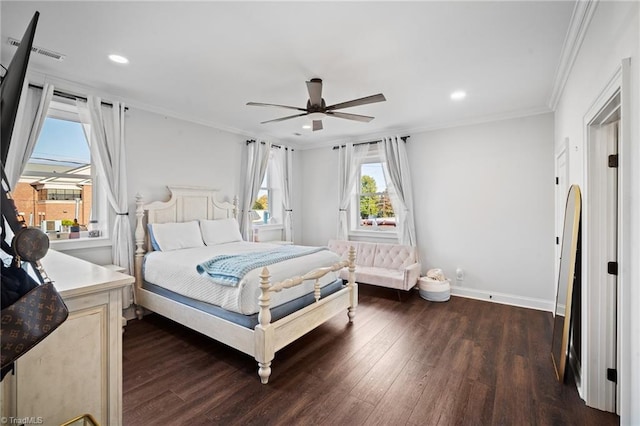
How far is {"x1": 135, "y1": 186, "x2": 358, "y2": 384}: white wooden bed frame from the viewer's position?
2.30 metres

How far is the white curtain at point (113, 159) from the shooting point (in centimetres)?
322

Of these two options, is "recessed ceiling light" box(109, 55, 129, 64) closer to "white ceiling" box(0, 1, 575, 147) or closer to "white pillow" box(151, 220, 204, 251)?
"white ceiling" box(0, 1, 575, 147)

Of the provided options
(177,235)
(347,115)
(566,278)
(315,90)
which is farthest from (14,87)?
(566,278)

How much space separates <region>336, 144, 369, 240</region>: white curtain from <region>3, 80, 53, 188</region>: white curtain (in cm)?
407

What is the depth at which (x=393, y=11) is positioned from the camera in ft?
6.47

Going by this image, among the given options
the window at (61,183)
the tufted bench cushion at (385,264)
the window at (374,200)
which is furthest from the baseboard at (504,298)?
the window at (61,183)

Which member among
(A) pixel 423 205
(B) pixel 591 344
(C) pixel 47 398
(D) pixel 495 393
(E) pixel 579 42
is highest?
(E) pixel 579 42

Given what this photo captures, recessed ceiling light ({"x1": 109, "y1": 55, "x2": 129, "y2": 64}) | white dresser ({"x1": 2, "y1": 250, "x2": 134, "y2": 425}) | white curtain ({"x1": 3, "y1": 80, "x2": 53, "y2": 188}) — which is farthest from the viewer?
white curtain ({"x1": 3, "y1": 80, "x2": 53, "y2": 188})

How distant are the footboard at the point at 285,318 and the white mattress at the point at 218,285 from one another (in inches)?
3.7

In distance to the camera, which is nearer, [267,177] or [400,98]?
[400,98]

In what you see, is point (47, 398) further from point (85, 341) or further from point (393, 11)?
point (393, 11)

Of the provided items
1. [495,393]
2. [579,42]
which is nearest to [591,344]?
[495,393]

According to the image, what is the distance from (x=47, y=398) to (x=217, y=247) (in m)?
2.67

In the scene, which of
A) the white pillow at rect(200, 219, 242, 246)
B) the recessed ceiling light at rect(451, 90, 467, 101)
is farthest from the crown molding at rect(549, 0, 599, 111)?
the white pillow at rect(200, 219, 242, 246)
